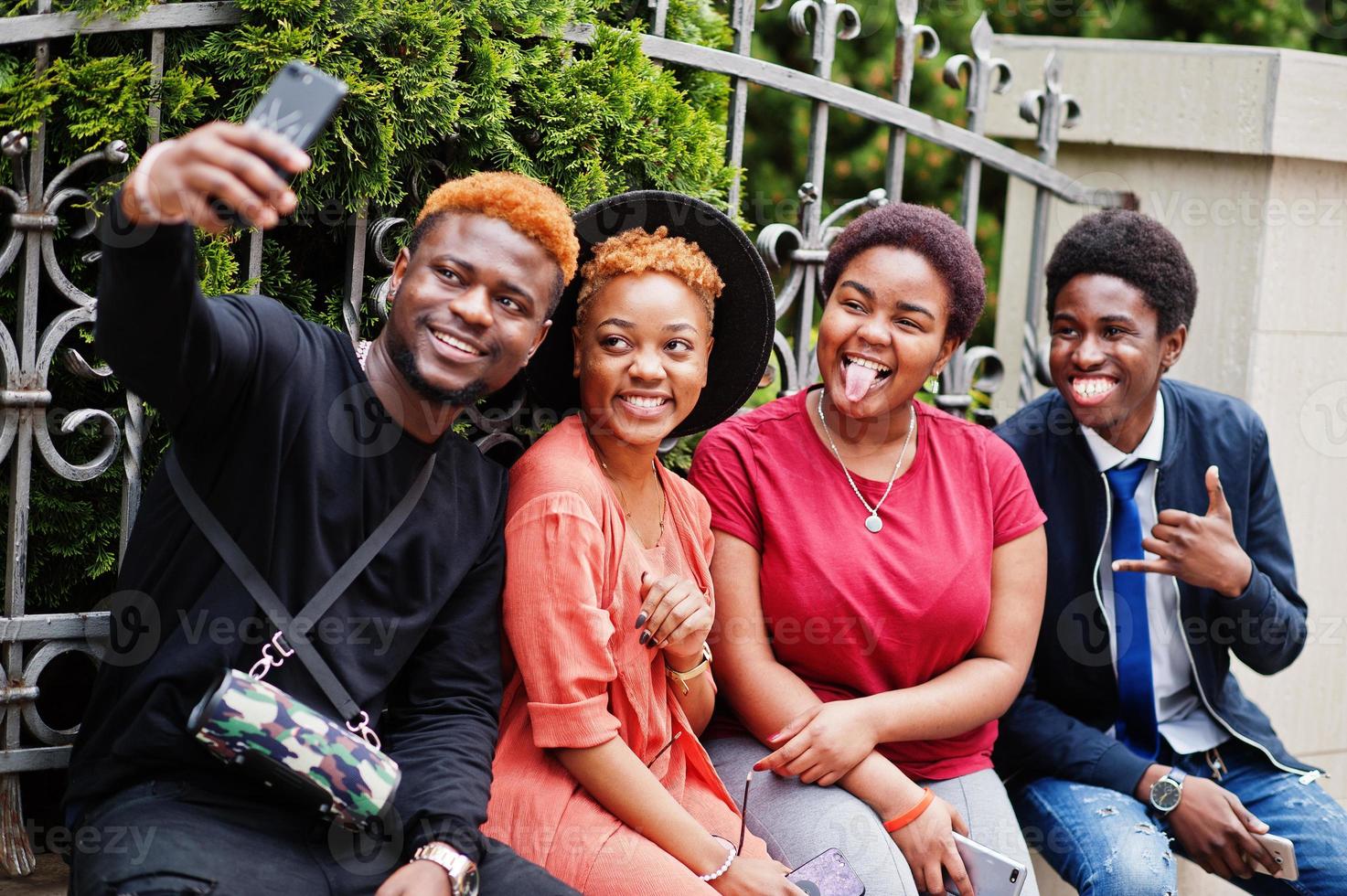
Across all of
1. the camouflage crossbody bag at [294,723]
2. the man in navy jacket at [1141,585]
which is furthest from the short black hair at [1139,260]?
the camouflage crossbody bag at [294,723]

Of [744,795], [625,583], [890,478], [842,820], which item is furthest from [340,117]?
[842,820]

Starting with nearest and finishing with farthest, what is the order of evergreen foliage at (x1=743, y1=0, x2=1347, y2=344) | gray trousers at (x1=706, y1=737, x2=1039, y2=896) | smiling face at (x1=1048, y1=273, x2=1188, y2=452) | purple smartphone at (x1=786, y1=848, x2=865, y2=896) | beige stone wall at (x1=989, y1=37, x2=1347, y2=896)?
purple smartphone at (x1=786, y1=848, x2=865, y2=896)
gray trousers at (x1=706, y1=737, x2=1039, y2=896)
smiling face at (x1=1048, y1=273, x2=1188, y2=452)
beige stone wall at (x1=989, y1=37, x2=1347, y2=896)
evergreen foliage at (x1=743, y1=0, x2=1347, y2=344)

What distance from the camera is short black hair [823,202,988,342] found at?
126 inches

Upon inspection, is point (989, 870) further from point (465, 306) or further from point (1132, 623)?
point (465, 306)

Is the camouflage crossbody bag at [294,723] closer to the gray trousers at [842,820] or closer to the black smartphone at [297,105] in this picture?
the black smartphone at [297,105]

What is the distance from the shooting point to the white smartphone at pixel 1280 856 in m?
3.31

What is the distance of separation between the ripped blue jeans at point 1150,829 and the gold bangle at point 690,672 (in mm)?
1094

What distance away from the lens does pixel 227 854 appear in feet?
7.45

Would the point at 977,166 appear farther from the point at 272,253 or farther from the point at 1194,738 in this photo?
the point at 272,253

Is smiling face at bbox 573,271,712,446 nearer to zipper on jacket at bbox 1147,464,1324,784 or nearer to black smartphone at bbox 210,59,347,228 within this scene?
black smartphone at bbox 210,59,347,228

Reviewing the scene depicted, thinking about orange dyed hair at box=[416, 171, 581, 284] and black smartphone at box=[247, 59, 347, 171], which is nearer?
black smartphone at box=[247, 59, 347, 171]

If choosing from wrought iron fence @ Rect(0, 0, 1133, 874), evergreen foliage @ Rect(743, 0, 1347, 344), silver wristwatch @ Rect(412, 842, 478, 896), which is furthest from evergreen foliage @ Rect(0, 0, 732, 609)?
evergreen foliage @ Rect(743, 0, 1347, 344)

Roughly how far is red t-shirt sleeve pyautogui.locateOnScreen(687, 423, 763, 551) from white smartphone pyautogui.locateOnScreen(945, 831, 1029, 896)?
31.5 inches

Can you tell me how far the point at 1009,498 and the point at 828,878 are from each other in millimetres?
1061
